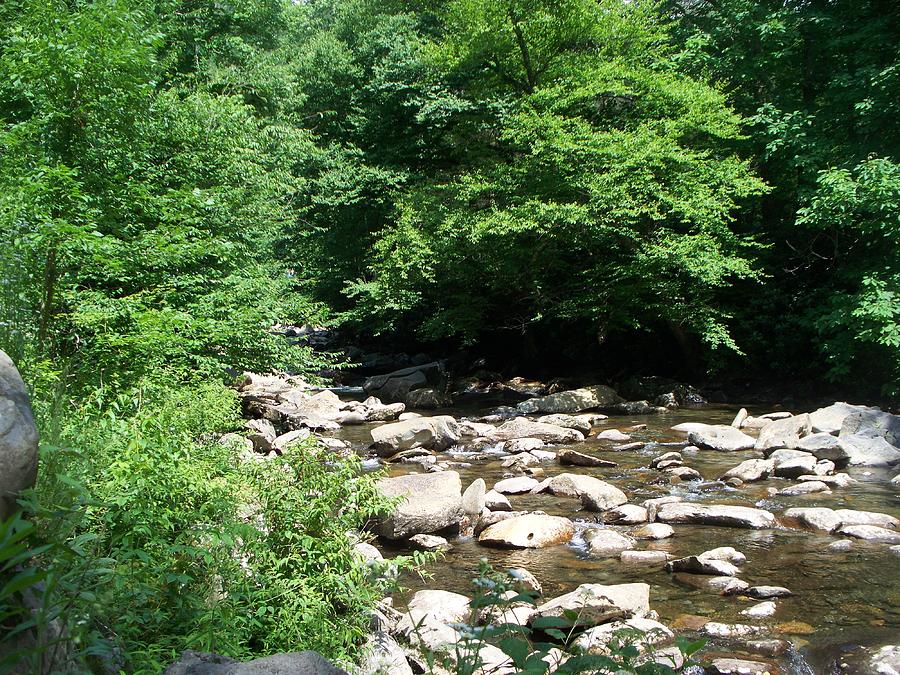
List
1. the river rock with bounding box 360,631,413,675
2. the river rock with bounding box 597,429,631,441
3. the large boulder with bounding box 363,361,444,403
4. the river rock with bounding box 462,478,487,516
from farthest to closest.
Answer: the large boulder with bounding box 363,361,444,403, the river rock with bounding box 597,429,631,441, the river rock with bounding box 462,478,487,516, the river rock with bounding box 360,631,413,675

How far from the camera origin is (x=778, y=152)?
49.6 feet

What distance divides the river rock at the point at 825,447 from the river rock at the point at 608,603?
231 inches

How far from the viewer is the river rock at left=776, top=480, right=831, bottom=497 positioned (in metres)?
8.88

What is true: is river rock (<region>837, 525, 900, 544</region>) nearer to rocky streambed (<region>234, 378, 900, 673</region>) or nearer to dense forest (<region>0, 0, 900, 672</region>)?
rocky streambed (<region>234, 378, 900, 673</region>)

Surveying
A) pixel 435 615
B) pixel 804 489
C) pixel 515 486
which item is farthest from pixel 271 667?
pixel 804 489

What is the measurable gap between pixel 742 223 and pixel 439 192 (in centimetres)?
748

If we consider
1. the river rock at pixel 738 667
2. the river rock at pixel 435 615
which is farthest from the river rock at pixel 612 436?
the river rock at pixel 738 667

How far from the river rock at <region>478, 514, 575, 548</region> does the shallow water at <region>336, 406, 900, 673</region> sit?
115 mm

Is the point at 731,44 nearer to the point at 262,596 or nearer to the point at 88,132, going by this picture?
the point at 88,132

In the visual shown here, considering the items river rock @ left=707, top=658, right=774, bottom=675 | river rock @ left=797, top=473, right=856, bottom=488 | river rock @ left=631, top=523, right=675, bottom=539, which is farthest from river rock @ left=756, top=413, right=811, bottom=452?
river rock @ left=707, top=658, right=774, bottom=675

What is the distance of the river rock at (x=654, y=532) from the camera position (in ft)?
24.8

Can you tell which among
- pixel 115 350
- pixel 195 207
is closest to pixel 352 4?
pixel 195 207

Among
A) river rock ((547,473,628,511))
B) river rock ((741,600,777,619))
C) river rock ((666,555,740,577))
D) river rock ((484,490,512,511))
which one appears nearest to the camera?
river rock ((741,600,777,619))

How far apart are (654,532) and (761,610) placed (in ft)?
6.44
